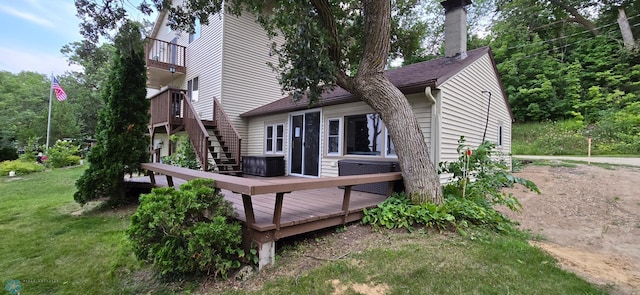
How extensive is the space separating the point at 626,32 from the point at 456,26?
18.3 metres

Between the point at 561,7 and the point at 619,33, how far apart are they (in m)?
3.85

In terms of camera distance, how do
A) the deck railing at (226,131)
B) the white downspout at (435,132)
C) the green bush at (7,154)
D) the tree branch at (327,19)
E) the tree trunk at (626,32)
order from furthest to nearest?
1. the tree trunk at (626,32)
2. the green bush at (7,154)
3. the deck railing at (226,131)
4. the white downspout at (435,132)
5. the tree branch at (327,19)

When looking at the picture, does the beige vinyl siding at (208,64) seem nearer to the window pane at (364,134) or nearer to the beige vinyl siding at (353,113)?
the beige vinyl siding at (353,113)

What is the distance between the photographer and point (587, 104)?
16.7 metres

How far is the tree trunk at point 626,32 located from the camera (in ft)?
54.7

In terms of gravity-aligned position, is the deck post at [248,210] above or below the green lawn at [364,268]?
above

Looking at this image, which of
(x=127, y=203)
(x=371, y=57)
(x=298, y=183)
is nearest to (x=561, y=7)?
(x=371, y=57)

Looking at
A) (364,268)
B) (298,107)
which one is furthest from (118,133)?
(364,268)

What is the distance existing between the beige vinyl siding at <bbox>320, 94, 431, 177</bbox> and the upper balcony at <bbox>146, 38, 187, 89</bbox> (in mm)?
7545

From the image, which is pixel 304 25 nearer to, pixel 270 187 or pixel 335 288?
pixel 270 187

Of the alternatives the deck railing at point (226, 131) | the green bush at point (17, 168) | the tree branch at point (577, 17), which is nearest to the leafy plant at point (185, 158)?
the deck railing at point (226, 131)

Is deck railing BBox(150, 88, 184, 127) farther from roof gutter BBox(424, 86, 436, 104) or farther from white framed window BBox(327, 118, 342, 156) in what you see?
roof gutter BBox(424, 86, 436, 104)

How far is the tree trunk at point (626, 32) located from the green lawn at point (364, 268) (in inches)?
855

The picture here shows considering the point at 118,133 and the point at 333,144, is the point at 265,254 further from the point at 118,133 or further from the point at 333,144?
the point at 118,133
